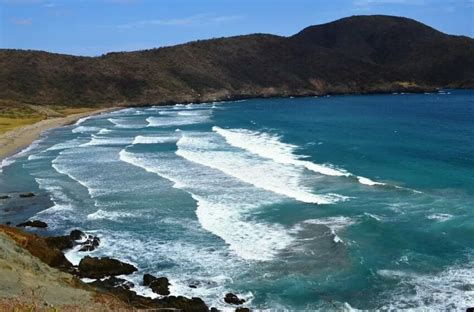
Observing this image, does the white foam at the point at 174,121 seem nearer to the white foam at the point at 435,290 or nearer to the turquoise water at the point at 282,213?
the turquoise water at the point at 282,213

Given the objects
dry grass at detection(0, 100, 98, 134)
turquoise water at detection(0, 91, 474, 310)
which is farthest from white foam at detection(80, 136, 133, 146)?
dry grass at detection(0, 100, 98, 134)

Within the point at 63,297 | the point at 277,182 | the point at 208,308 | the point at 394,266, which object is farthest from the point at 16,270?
the point at 277,182

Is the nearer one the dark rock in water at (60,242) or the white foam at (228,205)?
the white foam at (228,205)

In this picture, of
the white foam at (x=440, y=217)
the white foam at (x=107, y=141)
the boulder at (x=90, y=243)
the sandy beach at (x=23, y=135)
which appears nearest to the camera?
the boulder at (x=90, y=243)

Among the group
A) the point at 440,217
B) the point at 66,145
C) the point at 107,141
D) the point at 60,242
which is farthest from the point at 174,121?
the point at 440,217

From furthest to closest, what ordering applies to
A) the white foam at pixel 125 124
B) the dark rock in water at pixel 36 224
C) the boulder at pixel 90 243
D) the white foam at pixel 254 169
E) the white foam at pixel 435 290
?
the white foam at pixel 125 124
the white foam at pixel 254 169
the dark rock in water at pixel 36 224
the boulder at pixel 90 243
the white foam at pixel 435 290

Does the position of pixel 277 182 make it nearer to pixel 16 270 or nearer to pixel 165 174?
pixel 165 174

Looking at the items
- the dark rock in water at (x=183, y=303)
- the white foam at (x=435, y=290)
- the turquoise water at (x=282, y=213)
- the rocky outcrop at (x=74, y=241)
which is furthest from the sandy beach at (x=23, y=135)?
the white foam at (x=435, y=290)
